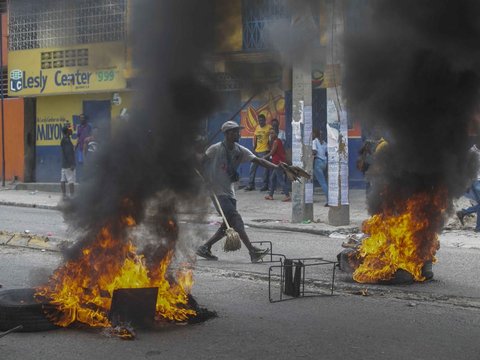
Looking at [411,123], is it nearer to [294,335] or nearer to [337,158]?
[294,335]

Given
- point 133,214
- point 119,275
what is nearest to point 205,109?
point 133,214

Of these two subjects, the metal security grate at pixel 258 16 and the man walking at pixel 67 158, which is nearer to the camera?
the metal security grate at pixel 258 16

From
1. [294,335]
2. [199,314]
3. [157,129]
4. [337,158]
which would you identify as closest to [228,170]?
[157,129]

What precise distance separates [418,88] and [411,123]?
426mm

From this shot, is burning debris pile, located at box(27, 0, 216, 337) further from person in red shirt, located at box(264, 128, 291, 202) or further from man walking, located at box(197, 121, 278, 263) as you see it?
person in red shirt, located at box(264, 128, 291, 202)

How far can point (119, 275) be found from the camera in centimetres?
507

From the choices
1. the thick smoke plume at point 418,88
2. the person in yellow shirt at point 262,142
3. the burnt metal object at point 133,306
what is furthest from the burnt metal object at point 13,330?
the person in yellow shirt at point 262,142

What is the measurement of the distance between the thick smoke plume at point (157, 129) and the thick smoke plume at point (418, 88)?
181cm

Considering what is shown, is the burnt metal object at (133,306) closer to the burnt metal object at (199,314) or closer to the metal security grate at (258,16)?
Result: the burnt metal object at (199,314)

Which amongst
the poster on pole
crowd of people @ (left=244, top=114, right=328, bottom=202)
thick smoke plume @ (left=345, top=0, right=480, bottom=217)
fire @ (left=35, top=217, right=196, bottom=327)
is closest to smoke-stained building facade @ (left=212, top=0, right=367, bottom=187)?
thick smoke plume @ (left=345, top=0, right=480, bottom=217)

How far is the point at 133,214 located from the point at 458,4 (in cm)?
327

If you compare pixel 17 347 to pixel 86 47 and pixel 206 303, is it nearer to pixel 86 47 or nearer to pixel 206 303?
pixel 206 303

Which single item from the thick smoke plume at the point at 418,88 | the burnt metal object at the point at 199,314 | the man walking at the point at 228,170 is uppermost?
the thick smoke plume at the point at 418,88

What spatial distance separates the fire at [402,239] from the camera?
676 cm
